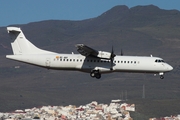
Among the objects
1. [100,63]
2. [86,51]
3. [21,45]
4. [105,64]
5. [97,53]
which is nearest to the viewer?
[86,51]

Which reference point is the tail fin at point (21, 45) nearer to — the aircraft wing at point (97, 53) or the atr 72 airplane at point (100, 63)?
the atr 72 airplane at point (100, 63)

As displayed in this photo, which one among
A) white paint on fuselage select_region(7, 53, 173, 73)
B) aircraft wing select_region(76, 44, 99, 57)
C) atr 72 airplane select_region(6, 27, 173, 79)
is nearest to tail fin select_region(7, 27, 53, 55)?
atr 72 airplane select_region(6, 27, 173, 79)

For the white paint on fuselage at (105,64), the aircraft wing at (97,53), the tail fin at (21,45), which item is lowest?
the white paint on fuselage at (105,64)

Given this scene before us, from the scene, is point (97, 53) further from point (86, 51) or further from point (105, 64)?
point (105, 64)

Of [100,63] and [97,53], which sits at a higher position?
[97,53]

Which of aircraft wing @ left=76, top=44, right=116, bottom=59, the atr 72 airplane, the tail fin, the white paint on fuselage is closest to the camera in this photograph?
aircraft wing @ left=76, top=44, right=116, bottom=59

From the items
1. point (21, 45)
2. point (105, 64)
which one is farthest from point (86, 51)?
point (21, 45)

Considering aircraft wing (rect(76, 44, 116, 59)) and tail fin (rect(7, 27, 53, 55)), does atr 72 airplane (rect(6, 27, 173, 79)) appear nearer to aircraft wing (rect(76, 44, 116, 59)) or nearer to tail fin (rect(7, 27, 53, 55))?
aircraft wing (rect(76, 44, 116, 59))

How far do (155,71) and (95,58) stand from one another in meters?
8.77

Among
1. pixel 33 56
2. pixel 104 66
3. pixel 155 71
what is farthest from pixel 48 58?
pixel 155 71

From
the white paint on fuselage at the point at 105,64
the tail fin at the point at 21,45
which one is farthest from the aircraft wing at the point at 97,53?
the tail fin at the point at 21,45

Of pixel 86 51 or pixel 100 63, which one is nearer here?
pixel 86 51

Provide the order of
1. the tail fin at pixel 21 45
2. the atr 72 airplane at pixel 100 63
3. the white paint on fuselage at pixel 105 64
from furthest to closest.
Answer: the tail fin at pixel 21 45 < the white paint on fuselage at pixel 105 64 < the atr 72 airplane at pixel 100 63

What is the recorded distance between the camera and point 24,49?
298 feet
